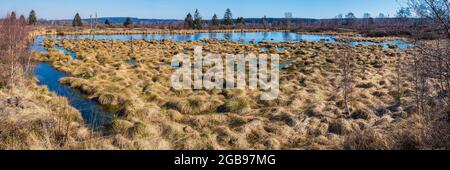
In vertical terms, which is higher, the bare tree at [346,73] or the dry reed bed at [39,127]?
the bare tree at [346,73]

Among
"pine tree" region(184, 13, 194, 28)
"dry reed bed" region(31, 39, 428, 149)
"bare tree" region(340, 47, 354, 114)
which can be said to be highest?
"pine tree" region(184, 13, 194, 28)

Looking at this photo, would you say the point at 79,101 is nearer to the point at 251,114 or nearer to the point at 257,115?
the point at 251,114

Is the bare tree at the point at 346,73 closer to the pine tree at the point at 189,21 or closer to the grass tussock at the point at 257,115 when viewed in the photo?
the grass tussock at the point at 257,115

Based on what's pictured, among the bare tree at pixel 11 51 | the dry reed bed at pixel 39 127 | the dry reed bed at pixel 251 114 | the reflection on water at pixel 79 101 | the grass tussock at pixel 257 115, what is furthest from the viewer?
the bare tree at pixel 11 51

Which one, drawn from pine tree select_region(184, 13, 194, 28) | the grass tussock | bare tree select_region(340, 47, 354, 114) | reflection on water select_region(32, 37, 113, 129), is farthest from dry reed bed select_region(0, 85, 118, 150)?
pine tree select_region(184, 13, 194, 28)

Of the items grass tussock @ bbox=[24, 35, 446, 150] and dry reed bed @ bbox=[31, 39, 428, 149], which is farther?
dry reed bed @ bbox=[31, 39, 428, 149]

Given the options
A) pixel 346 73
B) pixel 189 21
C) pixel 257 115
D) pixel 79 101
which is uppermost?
pixel 189 21

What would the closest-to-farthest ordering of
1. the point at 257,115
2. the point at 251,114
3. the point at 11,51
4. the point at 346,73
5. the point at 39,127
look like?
the point at 39,127 → the point at 257,115 → the point at 251,114 → the point at 346,73 → the point at 11,51

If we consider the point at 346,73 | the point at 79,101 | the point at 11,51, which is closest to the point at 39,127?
the point at 79,101

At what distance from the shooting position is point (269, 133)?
8.73m

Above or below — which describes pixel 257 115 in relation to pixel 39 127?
below

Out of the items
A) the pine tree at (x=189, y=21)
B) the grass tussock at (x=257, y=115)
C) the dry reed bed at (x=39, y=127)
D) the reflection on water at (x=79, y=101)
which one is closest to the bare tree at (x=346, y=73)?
the grass tussock at (x=257, y=115)

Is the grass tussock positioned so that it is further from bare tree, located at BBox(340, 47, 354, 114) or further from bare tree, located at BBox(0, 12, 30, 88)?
bare tree, located at BBox(0, 12, 30, 88)

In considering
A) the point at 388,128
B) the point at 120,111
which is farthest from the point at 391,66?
the point at 120,111
